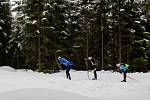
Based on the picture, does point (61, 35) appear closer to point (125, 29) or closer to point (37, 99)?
point (125, 29)

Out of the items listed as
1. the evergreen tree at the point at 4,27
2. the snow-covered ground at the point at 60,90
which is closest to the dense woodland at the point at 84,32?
the evergreen tree at the point at 4,27

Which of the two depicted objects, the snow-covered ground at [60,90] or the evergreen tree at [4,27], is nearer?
the snow-covered ground at [60,90]

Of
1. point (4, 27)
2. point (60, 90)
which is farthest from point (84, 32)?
point (60, 90)

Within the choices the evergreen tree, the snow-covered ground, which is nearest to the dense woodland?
the evergreen tree

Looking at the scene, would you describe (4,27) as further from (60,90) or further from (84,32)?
(60,90)

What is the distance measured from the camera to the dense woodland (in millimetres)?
35312

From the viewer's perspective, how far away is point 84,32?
41906 mm

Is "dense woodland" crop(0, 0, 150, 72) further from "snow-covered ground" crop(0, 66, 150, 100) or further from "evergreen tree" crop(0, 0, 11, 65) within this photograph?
"snow-covered ground" crop(0, 66, 150, 100)

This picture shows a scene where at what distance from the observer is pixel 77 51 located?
43.8 m

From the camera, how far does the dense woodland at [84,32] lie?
3531 cm

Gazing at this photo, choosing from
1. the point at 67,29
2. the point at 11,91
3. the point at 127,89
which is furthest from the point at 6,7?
the point at 11,91

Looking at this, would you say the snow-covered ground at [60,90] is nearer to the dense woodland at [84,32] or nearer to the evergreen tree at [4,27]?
the dense woodland at [84,32]

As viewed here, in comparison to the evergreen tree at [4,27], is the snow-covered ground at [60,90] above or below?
below

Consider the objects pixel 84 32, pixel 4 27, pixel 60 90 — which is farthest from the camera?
pixel 4 27
